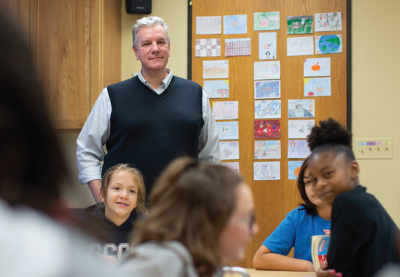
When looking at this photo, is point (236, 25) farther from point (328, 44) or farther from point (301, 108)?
point (301, 108)

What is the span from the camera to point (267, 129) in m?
3.09

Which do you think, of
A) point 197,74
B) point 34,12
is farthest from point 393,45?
point 34,12

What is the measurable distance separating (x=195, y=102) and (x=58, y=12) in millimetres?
1387

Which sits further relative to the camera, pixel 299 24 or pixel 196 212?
pixel 299 24

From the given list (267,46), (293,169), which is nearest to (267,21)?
(267,46)

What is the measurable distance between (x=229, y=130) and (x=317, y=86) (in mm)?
769

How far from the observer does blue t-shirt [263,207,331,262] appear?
73.4 inches

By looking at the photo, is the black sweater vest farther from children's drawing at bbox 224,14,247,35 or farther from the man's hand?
children's drawing at bbox 224,14,247,35

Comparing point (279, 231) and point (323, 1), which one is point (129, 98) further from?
point (323, 1)

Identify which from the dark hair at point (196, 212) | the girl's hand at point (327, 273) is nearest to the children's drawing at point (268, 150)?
the girl's hand at point (327, 273)

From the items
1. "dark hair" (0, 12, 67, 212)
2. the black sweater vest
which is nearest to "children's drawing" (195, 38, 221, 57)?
the black sweater vest

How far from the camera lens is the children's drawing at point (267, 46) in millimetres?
3127

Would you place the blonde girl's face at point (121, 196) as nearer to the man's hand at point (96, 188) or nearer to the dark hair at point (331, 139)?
the man's hand at point (96, 188)

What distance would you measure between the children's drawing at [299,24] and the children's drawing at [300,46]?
0.18 ft
